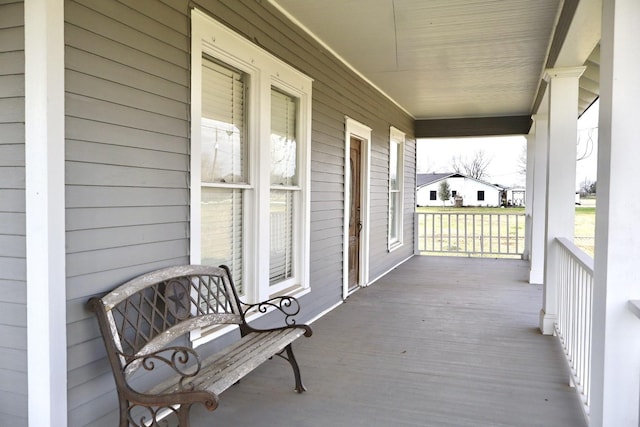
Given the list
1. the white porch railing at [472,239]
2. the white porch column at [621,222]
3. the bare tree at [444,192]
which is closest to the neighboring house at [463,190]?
the bare tree at [444,192]

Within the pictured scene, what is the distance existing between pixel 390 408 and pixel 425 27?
3.28 m

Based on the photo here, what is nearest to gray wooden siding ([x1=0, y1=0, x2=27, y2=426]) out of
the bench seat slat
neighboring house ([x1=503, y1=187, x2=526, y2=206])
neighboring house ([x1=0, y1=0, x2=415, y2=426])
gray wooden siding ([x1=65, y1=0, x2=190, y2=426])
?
neighboring house ([x1=0, y1=0, x2=415, y2=426])

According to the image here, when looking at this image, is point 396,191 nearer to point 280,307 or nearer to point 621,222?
point 280,307

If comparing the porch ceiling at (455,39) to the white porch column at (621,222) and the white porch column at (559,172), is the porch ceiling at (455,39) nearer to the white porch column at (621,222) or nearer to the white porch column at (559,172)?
the white porch column at (559,172)

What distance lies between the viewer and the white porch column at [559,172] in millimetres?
4484

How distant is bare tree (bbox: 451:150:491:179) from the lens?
43219 mm

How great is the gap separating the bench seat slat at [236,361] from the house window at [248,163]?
0.60 metres

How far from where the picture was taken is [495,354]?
13.0ft

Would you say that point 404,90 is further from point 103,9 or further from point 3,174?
point 3,174

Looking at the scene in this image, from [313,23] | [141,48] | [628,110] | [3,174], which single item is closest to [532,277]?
[313,23]

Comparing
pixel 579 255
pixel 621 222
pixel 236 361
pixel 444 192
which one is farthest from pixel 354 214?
pixel 444 192

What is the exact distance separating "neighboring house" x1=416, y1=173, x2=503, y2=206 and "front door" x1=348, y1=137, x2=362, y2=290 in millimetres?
33298

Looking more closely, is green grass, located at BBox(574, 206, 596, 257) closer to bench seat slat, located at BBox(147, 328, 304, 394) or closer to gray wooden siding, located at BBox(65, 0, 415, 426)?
bench seat slat, located at BBox(147, 328, 304, 394)

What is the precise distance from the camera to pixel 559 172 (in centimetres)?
457
